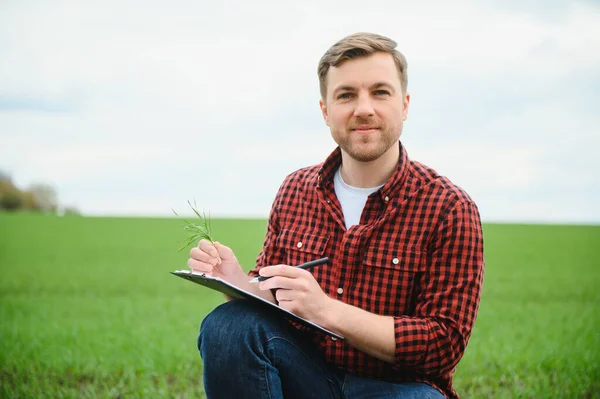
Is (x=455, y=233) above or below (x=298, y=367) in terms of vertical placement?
above

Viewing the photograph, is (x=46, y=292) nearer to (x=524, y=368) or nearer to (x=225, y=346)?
(x=524, y=368)

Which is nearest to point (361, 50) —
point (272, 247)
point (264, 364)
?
point (272, 247)

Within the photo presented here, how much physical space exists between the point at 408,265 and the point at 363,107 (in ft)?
2.63

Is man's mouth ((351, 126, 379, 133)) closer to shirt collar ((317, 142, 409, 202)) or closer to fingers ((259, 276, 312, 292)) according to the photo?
shirt collar ((317, 142, 409, 202))

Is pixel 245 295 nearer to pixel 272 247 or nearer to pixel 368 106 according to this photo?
pixel 272 247

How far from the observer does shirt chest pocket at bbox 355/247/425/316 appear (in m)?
3.06

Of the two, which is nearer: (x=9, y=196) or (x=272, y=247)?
(x=272, y=247)

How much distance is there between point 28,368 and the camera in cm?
569

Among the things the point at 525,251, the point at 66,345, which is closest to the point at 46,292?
the point at 66,345

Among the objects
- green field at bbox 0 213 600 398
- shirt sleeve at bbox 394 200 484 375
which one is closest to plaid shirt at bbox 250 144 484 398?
shirt sleeve at bbox 394 200 484 375

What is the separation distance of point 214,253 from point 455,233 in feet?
3.81

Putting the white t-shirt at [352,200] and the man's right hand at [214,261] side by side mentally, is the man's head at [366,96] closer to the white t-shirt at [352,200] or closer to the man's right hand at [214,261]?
the white t-shirt at [352,200]

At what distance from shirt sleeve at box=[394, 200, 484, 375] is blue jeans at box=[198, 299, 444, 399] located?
7.6 inches

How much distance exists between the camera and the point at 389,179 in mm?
3189
